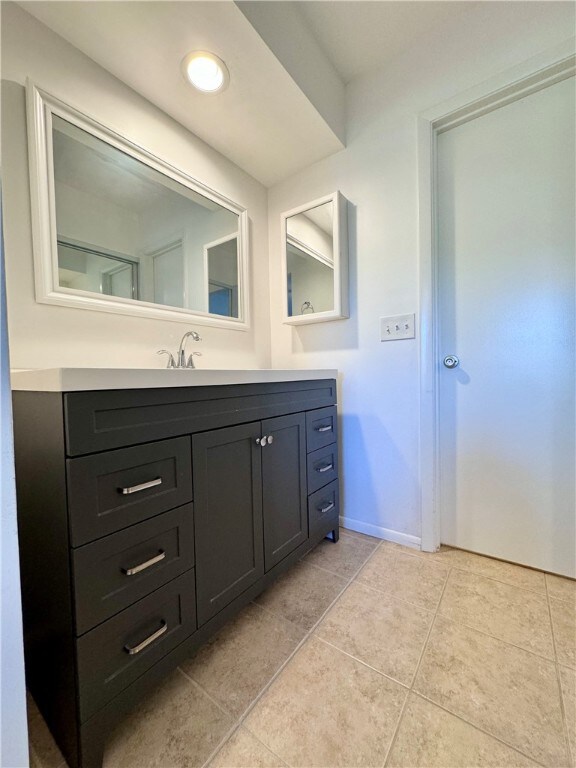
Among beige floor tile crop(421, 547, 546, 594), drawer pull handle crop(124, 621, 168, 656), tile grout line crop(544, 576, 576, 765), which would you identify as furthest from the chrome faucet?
tile grout line crop(544, 576, 576, 765)

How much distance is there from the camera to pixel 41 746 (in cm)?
71

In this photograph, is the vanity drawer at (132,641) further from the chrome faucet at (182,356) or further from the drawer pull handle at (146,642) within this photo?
the chrome faucet at (182,356)

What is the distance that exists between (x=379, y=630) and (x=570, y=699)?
1.64 ft

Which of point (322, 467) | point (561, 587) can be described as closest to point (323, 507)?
point (322, 467)

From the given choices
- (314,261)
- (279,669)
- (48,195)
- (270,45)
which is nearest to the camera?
(279,669)

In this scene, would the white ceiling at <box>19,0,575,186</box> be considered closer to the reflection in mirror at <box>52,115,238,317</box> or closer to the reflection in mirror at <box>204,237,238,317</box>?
the reflection in mirror at <box>52,115,238,317</box>

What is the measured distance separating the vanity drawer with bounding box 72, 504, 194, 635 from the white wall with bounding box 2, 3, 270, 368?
68 centimetres

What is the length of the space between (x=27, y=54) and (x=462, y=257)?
183 centimetres

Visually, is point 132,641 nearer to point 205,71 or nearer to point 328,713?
point 328,713

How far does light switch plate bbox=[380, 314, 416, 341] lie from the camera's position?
1480 millimetres

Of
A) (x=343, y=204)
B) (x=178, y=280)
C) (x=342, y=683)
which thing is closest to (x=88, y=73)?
(x=178, y=280)

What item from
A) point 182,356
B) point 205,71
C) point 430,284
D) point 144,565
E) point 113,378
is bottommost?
Result: point 144,565

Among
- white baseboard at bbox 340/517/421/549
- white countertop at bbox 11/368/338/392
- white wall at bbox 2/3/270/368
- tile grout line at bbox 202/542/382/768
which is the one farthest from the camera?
white baseboard at bbox 340/517/421/549

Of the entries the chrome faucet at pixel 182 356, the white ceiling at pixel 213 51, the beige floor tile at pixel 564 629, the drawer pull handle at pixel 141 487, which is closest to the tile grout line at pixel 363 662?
the beige floor tile at pixel 564 629
